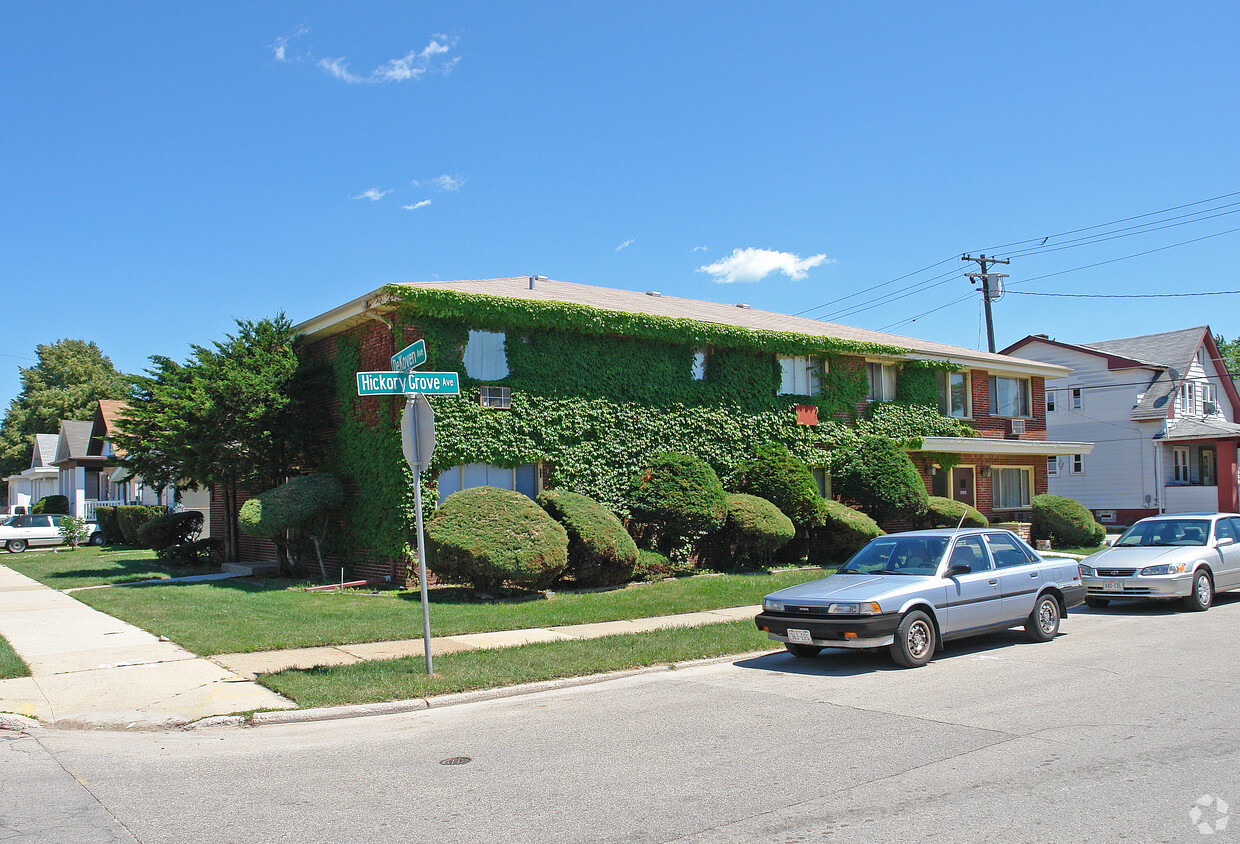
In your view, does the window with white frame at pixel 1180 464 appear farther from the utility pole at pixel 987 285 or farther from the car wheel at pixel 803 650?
the car wheel at pixel 803 650

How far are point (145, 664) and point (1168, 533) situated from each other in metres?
15.2

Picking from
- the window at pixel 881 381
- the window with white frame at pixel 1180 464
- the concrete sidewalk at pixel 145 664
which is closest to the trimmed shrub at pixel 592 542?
the concrete sidewalk at pixel 145 664

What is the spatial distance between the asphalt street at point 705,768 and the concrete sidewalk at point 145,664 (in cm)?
53

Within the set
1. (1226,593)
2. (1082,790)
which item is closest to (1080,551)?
(1226,593)

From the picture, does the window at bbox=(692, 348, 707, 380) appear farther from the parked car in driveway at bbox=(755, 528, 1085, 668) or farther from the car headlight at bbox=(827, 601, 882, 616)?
the car headlight at bbox=(827, 601, 882, 616)

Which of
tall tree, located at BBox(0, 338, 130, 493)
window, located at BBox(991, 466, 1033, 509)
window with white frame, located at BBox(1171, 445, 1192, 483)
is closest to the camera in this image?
window, located at BBox(991, 466, 1033, 509)

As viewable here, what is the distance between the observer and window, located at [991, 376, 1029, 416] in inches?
1161

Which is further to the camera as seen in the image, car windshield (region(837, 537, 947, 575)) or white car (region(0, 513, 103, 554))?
white car (region(0, 513, 103, 554))

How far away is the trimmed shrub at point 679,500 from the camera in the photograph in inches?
711

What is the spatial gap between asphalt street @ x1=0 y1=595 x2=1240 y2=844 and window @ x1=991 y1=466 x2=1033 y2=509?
810 inches

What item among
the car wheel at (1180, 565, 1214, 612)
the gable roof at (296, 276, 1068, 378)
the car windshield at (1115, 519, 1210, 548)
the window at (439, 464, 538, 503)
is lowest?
the car wheel at (1180, 565, 1214, 612)

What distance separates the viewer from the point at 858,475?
75.5 ft

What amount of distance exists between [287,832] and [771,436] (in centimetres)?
1862

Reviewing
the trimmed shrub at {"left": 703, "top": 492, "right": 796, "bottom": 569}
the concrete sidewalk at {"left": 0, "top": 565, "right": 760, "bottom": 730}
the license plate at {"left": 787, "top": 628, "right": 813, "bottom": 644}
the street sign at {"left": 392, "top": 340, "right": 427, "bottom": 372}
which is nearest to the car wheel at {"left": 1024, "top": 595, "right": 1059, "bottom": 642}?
the license plate at {"left": 787, "top": 628, "right": 813, "bottom": 644}
